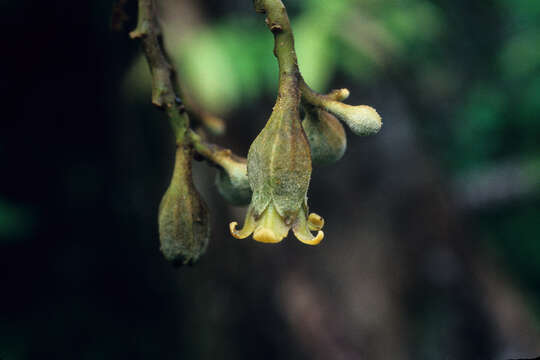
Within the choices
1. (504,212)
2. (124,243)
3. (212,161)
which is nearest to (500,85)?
(504,212)

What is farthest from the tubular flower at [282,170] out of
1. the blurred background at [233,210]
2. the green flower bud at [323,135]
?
the blurred background at [233,210]

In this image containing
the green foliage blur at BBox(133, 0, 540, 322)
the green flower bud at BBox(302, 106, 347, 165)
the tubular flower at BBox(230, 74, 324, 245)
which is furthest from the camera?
the green foliage blur at BBox(133, 0, 540, 322)

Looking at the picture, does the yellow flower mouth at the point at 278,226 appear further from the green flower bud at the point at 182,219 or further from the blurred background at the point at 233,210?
the blurred background at the point at 233,210

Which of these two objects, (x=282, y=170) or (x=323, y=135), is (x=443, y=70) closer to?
(x=323, y=135)

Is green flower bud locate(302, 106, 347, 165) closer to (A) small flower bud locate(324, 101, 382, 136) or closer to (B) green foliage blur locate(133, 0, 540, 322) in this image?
(A) small flower bud locate(324, 101, 382, 136)

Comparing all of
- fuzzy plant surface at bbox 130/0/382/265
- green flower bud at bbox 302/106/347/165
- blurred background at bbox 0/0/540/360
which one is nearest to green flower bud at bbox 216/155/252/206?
fuzzy plant surface at bbox 130/0/382/265

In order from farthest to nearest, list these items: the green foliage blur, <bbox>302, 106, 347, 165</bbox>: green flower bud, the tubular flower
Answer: the green foliage blur
<bbox>302, 106, 347, 165</bbox>: green flower bud
the tubular flower

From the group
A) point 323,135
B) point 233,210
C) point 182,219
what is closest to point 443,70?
point 233,210
